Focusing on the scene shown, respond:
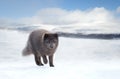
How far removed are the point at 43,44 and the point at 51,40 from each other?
0.57 m

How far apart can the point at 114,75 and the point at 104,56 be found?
8.86 meters

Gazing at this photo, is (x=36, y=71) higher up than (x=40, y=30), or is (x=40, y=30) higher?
(x=40, y=30)

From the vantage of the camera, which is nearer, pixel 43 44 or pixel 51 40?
pixel 51 40

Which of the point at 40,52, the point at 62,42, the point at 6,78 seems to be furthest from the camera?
the point at 62,42

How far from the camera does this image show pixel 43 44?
13.4 m

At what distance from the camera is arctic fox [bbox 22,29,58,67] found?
13031mm

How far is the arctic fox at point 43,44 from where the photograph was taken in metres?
13.0

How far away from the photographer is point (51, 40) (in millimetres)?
12969

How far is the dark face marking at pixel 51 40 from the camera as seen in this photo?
12977mm

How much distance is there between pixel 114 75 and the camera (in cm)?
1252

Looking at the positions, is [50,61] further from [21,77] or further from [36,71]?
[21,77]

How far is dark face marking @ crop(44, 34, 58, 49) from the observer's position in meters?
13.0

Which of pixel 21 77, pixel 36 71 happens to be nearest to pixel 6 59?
pixel 36 71

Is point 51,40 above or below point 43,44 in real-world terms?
above
